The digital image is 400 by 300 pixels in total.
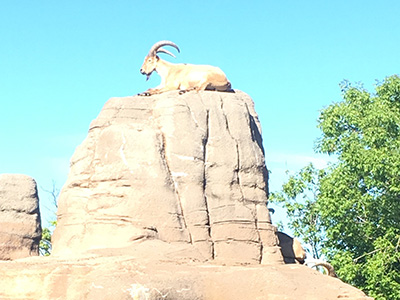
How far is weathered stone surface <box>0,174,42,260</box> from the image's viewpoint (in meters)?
14.1

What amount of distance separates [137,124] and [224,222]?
260 cm

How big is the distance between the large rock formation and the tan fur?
484 millimetres

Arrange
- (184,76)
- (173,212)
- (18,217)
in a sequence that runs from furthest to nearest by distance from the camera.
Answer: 1. (184,76)
2. (18,217)
3. (173,212)

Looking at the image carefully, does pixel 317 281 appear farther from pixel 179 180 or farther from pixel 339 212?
pixel 339 212

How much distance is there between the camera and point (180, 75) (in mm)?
17344

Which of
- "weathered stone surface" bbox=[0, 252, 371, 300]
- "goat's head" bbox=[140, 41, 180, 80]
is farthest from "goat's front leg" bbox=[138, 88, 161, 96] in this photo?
"weathered stone surface" bbox=[0, 252, 371, 300]

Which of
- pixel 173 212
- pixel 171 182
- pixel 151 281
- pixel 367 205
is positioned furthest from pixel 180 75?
pixel 367 205

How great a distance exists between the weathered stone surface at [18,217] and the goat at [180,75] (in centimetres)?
329

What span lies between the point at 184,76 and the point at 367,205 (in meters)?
9.09

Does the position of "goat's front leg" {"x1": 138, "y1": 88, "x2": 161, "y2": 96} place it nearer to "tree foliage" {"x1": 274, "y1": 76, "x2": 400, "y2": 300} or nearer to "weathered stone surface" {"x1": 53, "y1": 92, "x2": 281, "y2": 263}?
"weathered stone surface" {"x1": 53, "y1": 92, "x2": 281, "y2": 263}

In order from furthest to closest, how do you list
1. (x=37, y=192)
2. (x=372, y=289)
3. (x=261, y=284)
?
(x=372, y=289), (x=37, y=192), (x=261, y=284)

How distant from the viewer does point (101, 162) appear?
1462 centimetres

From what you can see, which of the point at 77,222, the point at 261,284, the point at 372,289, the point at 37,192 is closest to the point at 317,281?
the point at 261,284

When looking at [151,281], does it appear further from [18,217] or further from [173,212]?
[18,217]
